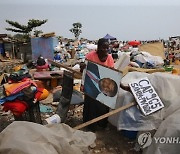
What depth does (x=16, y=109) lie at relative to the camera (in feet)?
12.5

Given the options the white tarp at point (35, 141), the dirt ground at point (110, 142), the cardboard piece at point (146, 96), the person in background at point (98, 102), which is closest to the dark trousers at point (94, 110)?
the person in background at point (98, 102)

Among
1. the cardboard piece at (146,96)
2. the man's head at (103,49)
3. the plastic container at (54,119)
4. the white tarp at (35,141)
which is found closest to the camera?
the white tarp at (35,141)

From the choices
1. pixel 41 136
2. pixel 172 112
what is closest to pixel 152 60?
pixel 172 112

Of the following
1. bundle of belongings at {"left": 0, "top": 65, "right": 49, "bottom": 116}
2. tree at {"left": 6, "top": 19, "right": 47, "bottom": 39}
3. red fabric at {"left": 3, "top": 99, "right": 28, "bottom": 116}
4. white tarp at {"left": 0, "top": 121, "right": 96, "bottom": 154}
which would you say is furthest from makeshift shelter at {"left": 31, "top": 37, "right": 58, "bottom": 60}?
white tarp at {"left": 0, "top": 121, "right": 96, "bottom": 154}

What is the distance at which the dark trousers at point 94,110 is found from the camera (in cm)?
442

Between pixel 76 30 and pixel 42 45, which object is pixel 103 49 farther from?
pixel 76 30

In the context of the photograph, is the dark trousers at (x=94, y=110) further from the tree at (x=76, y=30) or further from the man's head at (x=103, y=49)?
the tree at (x=76, y=30)

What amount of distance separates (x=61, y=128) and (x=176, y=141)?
124 centimetres

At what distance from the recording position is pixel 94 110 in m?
4.47

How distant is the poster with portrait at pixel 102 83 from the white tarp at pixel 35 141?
0.92 metres

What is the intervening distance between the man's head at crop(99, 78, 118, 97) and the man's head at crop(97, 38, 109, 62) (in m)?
0.57

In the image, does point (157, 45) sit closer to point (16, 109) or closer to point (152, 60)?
point (152, 60)

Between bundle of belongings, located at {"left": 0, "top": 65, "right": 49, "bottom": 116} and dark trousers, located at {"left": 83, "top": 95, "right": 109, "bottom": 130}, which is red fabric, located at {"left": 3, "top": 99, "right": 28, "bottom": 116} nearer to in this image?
bundle of belongings, located at {"left": 0, "top": 65, "right": 49, "bottom": 116}

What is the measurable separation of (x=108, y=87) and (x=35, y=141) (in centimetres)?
152
